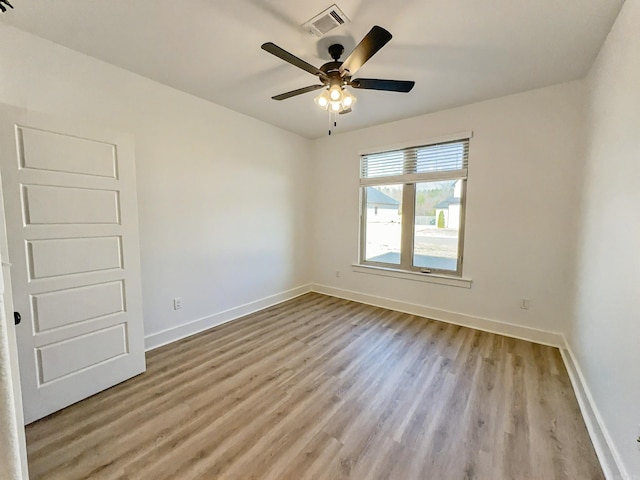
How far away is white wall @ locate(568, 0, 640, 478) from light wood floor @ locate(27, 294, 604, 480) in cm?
32

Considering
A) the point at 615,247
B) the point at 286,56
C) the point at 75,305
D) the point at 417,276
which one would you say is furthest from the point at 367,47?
the point at 417,276

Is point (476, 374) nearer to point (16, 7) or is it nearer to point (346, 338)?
point (346, 338)

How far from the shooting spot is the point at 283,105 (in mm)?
3264

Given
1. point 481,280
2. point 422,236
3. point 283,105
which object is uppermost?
point 283,105

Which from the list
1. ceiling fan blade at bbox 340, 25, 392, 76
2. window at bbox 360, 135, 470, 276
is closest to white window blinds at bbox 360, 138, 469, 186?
window at bbox 360, 135, 470, 276

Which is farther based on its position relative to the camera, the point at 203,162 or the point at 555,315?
the point at 203,162

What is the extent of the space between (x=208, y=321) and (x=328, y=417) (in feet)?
6.54

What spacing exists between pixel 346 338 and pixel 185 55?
122 inches

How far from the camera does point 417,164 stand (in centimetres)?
370

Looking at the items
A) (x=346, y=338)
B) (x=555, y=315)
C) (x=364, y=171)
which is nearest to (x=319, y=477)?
(x=346, y=338)

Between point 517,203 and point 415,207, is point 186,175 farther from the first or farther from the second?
point 517,203

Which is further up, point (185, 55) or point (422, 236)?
point (185, 55)

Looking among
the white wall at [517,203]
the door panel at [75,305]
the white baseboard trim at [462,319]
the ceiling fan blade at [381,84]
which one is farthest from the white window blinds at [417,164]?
the door panel at [75,305]

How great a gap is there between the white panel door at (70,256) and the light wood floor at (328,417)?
225mm
